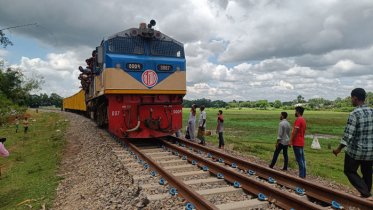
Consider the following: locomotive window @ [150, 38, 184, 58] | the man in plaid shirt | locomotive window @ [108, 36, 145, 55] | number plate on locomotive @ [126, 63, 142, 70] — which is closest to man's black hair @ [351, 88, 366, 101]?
the man in plaid shirt

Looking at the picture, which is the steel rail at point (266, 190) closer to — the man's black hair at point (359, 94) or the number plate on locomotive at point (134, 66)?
the man's black hair at point (359, 94)

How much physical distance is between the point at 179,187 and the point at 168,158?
275cm

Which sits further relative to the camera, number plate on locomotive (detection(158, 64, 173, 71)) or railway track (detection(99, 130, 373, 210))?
number plate on locomotive (detection(158, 64, 173, 71))

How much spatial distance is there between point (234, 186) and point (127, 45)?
20.0ft

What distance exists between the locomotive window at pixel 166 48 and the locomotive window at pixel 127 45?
39cm

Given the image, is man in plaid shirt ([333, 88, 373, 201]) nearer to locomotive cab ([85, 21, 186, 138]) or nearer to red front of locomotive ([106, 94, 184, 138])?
locomotive cab ([85, 21, 186, 138])

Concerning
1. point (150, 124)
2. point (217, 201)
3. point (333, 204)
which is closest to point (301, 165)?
point (333, 204)

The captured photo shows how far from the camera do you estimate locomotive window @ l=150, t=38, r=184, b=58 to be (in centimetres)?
909

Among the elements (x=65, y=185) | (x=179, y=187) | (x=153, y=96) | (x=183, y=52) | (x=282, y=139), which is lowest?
(x=65, y=185)

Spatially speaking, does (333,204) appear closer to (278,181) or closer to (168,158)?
(278,181)

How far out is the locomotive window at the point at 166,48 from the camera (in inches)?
358

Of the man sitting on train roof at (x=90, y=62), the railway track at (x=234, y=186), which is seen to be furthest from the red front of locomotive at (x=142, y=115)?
the man sitting on train roof at (x=90, y=62)

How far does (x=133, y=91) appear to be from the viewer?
330 inches

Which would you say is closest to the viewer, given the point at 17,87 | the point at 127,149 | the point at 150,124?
the point at 127,149
